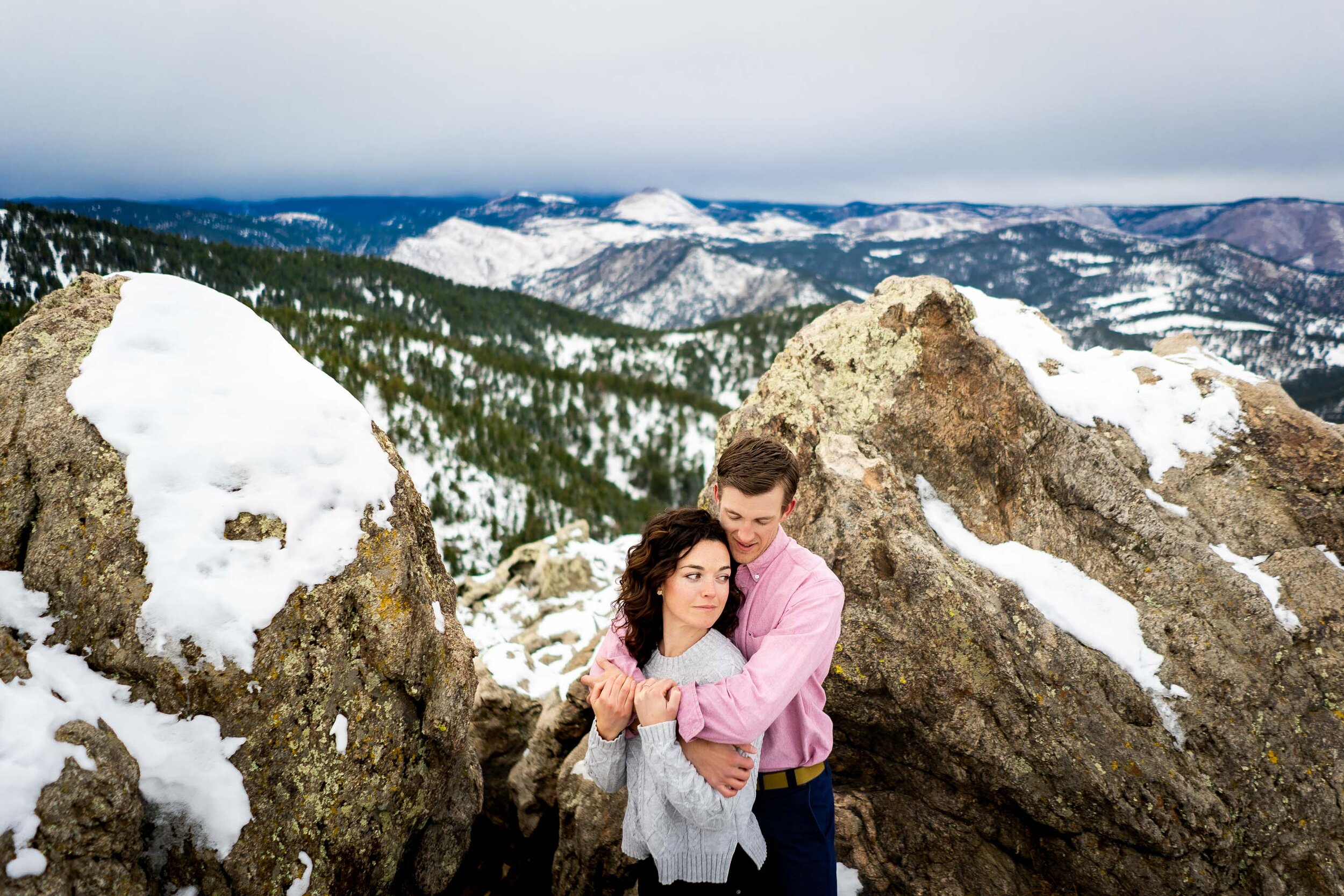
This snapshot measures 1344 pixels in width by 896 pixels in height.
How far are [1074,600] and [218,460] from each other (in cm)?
759

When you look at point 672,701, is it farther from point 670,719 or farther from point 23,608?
point 23,608

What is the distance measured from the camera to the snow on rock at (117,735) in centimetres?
297

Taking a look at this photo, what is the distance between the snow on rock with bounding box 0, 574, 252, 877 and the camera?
9.74 feet

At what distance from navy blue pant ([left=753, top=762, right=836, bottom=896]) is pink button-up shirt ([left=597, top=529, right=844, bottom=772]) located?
0.25 m

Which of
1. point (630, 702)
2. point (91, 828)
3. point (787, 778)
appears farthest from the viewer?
point (787, 778)

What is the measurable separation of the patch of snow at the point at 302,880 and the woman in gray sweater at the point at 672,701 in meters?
2.18

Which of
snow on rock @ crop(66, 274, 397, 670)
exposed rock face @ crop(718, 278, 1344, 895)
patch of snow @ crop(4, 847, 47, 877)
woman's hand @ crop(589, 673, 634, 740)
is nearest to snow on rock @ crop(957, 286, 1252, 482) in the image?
exposed rock face @ crop(718, 278, 1344, 895)

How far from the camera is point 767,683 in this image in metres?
3.24

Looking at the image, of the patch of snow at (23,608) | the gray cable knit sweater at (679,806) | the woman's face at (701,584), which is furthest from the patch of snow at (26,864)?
the woman's face at (701,584)

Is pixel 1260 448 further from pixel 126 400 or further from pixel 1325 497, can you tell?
pixel 126 400

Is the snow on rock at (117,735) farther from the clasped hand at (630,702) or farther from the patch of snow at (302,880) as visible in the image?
the clasped hand at (630,702)

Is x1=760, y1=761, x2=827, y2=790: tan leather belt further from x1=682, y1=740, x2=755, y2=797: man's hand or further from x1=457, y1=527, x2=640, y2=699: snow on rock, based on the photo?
x1=457, y1=527, x2=640, y2=699: snow on rock

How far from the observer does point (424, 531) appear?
5.46 m

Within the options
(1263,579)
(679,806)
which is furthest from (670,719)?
(1263,579)
